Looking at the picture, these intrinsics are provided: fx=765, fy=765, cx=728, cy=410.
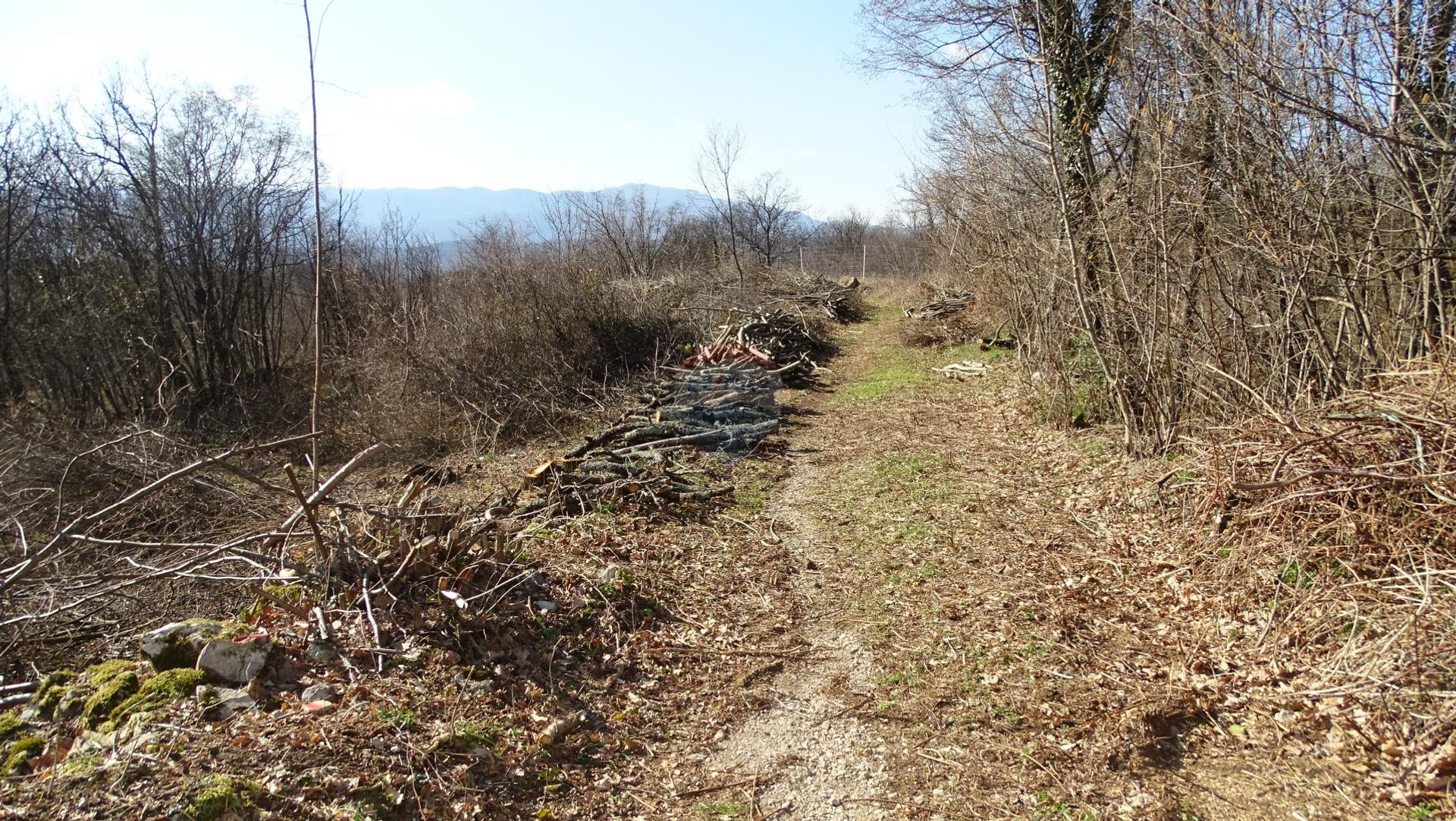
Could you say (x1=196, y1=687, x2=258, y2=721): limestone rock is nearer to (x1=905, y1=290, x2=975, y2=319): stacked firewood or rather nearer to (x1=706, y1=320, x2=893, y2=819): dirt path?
(x1=706, y1=320, x2=893, y2=819): dirt path

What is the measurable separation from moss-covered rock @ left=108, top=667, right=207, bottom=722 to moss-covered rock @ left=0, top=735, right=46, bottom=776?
0.83 ft

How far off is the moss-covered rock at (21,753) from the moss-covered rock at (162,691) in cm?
25

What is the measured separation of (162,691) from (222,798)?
101 cm

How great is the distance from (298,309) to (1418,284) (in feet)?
69.8

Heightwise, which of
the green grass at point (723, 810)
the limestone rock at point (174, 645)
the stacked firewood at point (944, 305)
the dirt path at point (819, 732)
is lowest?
the green grass at point (723, 810)

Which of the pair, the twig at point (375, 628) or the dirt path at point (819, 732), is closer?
the dirt path at point (819, 732)

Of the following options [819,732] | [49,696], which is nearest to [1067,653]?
[819,732]

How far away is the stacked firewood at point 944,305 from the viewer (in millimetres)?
19352

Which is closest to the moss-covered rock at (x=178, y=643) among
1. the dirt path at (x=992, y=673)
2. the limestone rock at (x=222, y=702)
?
the limestone rock at (x=222, y=702)

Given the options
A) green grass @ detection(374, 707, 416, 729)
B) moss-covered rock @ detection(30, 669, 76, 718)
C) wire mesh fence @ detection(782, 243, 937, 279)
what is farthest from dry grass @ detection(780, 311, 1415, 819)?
wire mesh fence @ detection(782, 243, 937, 279)

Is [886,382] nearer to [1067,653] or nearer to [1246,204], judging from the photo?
[1246,204]

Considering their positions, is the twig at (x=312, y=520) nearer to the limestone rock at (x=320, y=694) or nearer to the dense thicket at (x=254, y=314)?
the limestone rock at (x=320, y=694)

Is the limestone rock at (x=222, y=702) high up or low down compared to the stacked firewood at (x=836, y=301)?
down

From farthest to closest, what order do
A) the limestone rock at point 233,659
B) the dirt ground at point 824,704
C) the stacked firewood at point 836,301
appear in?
the stacked firewood at point 836,301 < the limestone rock at point 233,659 < the dirt ground at point 824,704
